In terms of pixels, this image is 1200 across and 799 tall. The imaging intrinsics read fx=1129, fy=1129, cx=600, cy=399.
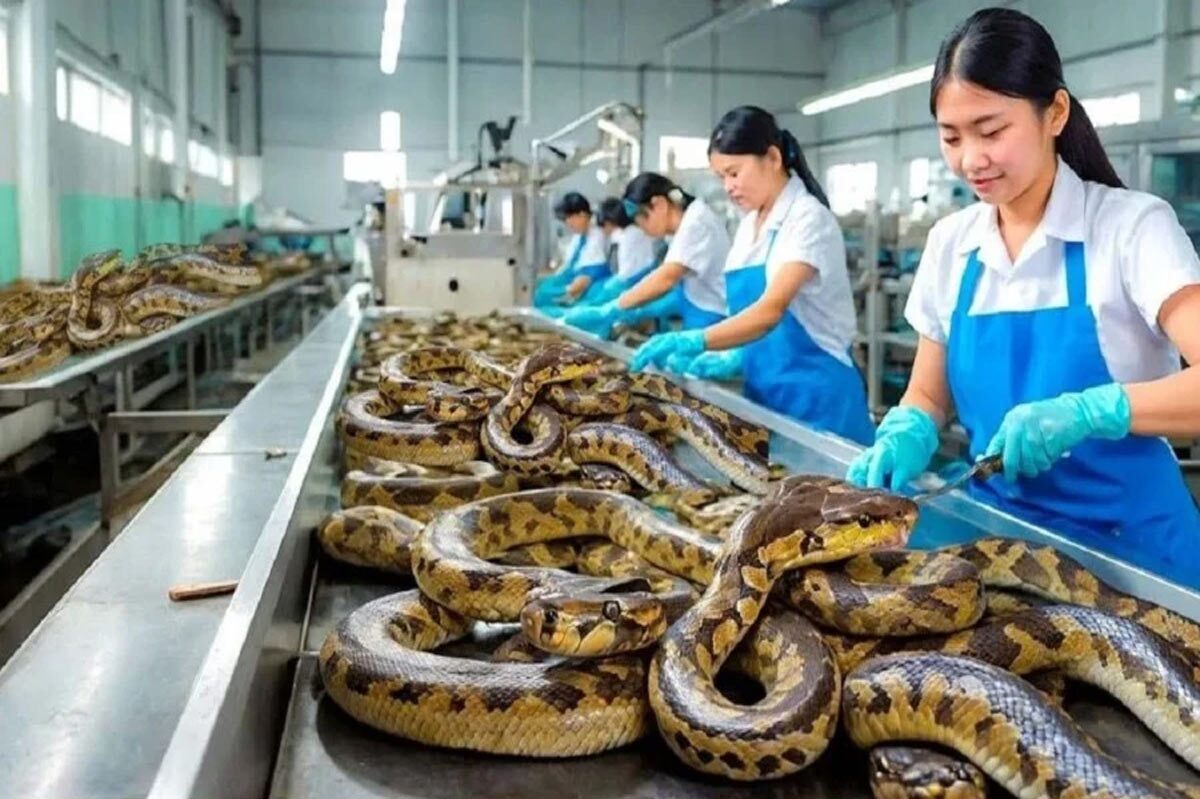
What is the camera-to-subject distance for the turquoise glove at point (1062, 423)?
2.05 metres

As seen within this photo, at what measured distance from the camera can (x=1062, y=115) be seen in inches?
87.8

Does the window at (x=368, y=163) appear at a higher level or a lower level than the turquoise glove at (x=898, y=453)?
higher

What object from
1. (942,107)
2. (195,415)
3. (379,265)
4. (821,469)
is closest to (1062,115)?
(942,107)

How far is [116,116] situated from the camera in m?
10.3

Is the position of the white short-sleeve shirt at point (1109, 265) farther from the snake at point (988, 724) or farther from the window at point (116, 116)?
the window at point (116, 116)

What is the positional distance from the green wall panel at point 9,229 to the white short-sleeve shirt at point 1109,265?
16.6 ft

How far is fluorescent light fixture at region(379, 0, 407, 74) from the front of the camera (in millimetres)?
10898

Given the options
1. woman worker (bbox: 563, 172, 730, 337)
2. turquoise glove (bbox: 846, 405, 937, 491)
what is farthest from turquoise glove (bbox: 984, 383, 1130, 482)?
woman worker (bbox: 563, 172, 730, 337)

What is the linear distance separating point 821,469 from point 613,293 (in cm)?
633

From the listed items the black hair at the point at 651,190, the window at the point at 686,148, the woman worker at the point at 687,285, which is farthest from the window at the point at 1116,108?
the woman worker at the point at 687,285

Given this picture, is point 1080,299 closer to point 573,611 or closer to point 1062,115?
point 1062,115

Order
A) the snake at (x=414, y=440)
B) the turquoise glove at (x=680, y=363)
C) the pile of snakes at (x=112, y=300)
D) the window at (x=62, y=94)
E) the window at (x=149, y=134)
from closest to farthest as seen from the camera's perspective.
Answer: the snake at (x=414, y=440)
the pile of snakes at (x=112, y=300)
the turquoise glove at (x=680, y=363)
the window at (x=62, y=94)
the window at (x=149, y=134)

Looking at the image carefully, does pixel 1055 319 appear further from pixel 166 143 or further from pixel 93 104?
pixel 166 143

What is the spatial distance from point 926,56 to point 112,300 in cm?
1580
